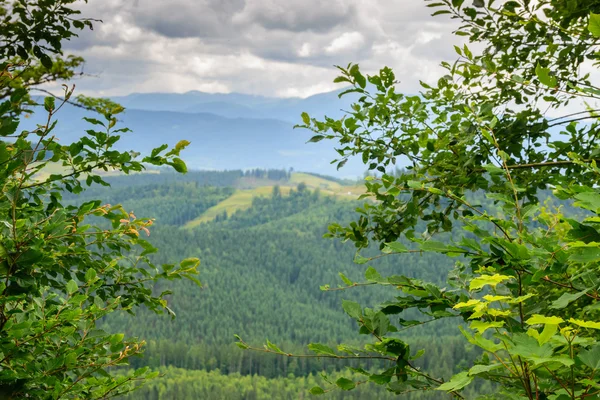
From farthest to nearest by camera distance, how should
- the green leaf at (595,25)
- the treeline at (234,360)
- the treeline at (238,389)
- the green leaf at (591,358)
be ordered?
the treeline at (234,360), the treeline at (238,389), the green leaf at (595,25), the green leaf at (591,358)

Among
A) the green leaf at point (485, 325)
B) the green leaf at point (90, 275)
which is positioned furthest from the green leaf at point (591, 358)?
the green leaf at point (90, 275)

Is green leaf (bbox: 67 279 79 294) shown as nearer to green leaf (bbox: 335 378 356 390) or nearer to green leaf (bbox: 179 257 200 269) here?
green leaf (bbox: 179 257 200 269)

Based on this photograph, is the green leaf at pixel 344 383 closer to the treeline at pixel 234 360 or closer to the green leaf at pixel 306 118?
the green leaf at pixel 306 118

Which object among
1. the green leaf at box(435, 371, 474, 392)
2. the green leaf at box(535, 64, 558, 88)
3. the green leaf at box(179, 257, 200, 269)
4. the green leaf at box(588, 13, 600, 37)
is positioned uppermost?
the green leaf at box(588, 13, 600, 37)

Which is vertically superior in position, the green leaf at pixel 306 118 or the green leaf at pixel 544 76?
the green leaf at pixel 306 118

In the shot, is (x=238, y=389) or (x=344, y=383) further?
(x=238, y=389)

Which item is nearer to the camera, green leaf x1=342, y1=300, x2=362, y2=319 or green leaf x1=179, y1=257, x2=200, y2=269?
green leaf x1=342, y1=300, x2=362, y2=319

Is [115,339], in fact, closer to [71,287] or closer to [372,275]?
[71,287]

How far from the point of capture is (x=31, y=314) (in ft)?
14.4

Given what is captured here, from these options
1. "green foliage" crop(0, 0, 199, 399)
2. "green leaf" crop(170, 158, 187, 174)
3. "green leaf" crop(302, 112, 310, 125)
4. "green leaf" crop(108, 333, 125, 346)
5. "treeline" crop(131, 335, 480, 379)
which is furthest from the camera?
"treeline" crop(131, 335, 480, 379)

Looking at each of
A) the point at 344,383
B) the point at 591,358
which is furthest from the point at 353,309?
the point at 591,358

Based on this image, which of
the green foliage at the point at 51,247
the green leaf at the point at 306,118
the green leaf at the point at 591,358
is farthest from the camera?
the green leaf at the point at 306,118

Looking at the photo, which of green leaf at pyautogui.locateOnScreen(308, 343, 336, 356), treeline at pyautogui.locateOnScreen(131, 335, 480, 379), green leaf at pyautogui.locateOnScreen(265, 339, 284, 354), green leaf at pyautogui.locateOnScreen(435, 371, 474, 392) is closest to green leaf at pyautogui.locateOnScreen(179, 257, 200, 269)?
green leaf at pyautogui.locateOnScreen(265, 339, 284, 354)

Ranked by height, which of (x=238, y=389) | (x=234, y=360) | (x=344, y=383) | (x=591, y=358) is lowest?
(x=234, y=360)
